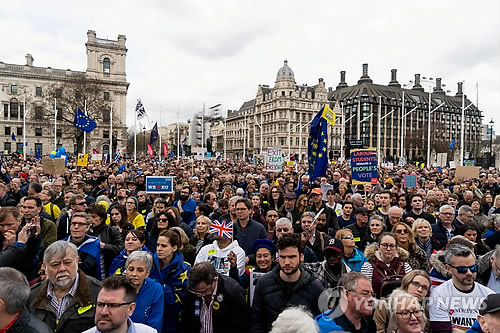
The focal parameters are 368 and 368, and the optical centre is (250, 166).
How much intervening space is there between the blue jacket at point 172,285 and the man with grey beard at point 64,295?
30.8 inches

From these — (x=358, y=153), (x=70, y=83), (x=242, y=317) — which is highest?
(x=70, y=83)

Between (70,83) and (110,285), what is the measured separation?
185 ft

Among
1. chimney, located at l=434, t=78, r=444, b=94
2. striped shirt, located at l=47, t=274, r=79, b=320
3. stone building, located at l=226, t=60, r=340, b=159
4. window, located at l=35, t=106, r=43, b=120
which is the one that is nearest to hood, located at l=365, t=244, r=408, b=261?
striped shirt, located at l=47, t=274, r=79, b=320

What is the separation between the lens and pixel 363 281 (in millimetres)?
3035

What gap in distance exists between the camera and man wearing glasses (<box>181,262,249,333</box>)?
11.5 feet

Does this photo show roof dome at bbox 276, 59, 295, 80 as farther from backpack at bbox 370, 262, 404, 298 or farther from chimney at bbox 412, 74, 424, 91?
backpack at bbox 370, 262, 404, 298

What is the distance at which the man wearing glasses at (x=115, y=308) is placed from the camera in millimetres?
2635

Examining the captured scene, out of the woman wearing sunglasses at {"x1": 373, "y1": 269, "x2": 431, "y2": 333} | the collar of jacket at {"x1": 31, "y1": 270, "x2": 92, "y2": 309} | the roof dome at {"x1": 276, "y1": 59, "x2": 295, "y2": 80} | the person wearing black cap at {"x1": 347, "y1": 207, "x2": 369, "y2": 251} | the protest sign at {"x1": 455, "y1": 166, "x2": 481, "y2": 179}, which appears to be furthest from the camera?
the roof dome at {"x1": 276, "y1": 59, "x2": 295, "y2": 80}

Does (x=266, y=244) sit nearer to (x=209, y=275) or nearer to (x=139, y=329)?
(x=209, y=275)

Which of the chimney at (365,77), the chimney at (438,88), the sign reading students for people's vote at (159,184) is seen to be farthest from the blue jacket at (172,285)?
the chimney at (438,88)

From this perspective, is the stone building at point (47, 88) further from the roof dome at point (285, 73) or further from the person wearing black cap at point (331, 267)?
the person wearing black cap at point (331, 267)

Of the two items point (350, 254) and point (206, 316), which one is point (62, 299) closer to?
point (206, 316)

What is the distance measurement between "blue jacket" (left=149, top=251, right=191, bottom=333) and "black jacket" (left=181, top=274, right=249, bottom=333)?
38 cm

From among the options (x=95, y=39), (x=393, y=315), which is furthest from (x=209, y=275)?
(x=95, y=39)
